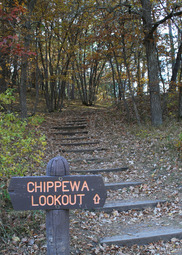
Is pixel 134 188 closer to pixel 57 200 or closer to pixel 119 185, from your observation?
pixel 119 185

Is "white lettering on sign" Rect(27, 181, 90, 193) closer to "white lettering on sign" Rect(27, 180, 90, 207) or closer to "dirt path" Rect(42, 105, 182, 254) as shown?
"white lettering on sign" Rect(27, 180, 90, 207)

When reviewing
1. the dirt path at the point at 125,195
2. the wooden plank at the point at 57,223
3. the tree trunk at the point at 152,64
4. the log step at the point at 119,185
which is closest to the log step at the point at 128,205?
the dirt path at the point at 125,195

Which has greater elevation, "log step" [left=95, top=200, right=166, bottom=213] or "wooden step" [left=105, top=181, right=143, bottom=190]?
"wooden step" [left=105, top=181, right=143, bottom=190]

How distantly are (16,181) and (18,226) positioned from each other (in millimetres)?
1623

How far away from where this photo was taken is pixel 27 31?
379 inches

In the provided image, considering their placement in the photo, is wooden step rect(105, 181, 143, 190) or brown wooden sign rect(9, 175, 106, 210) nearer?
brown wooden sign rect(9, 175, 106, 210)

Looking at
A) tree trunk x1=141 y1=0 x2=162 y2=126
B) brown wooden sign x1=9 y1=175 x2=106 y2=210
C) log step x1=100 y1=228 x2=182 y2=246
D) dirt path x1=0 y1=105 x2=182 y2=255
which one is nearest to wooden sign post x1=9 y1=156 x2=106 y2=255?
brown wooden sign x1=9 y1=175 x2=106 y2=210

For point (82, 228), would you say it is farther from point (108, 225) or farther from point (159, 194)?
point (159, 194)

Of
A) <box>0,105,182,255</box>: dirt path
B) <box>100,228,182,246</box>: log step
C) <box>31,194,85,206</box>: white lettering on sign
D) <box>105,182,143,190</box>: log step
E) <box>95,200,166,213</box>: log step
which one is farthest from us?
<box>105,182,143,190</box>: log step

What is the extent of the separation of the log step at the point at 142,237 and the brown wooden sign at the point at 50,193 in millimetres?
1698

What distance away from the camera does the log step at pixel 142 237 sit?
11.3ft

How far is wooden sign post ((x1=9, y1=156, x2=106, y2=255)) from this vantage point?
2092 mm

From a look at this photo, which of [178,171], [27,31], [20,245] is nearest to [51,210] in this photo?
[20,245]

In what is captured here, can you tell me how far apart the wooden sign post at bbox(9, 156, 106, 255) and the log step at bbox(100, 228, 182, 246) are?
155cm
